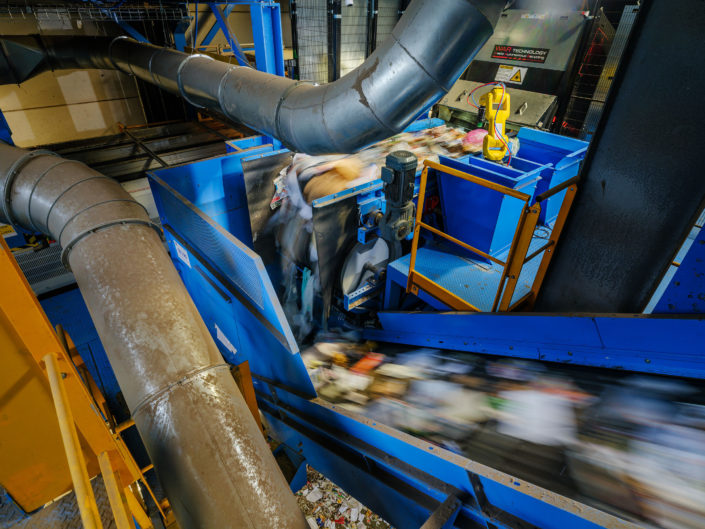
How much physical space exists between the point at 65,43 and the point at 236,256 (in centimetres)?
568

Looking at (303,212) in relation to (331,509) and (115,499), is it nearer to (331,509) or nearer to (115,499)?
(331,509)

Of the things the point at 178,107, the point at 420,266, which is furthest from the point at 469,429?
the point at 178,107

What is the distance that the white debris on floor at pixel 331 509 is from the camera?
10.1 feet

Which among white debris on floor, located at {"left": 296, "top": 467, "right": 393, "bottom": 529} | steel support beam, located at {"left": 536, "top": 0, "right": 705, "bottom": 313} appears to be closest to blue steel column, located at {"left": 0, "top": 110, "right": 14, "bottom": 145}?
white debris on floor, located at {"left": 296, "top": 467, "right": 393, "bottom": 529}

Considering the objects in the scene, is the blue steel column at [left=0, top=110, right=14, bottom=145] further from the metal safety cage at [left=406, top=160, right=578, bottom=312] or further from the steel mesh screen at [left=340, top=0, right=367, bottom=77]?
the steel mesh screen at [left=340, top=0, right=367, bottom=77]

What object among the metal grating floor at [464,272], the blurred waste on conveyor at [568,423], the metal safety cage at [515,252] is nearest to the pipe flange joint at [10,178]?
the blurred waste on conveyor at [568,423]

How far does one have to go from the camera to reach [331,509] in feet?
10.4

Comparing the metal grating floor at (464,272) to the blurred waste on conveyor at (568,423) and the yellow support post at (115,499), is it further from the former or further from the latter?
the yellow support post at (115,499)

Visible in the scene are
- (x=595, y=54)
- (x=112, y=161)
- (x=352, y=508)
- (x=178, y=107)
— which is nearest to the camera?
(x=352, y=508)

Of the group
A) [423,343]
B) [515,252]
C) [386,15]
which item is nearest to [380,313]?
[423,343]

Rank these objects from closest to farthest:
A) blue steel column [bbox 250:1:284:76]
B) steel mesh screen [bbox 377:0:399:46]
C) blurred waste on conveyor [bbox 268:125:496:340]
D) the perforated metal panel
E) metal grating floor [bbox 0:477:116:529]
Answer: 1. metal grating floor [bbox 0:477:116:529]
2. blue steel column [bbox 250:1:284:76]
3. blurred waste on conveyor [bbox 268:125:496:340]
4. the perforated metal panel
5. steel mesh screen [bbox 377:0:399:46]

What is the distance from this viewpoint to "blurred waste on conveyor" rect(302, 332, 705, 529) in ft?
5.11

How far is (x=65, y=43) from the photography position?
213 inches

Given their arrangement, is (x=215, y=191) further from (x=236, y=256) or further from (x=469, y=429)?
(x=469, y=429)
